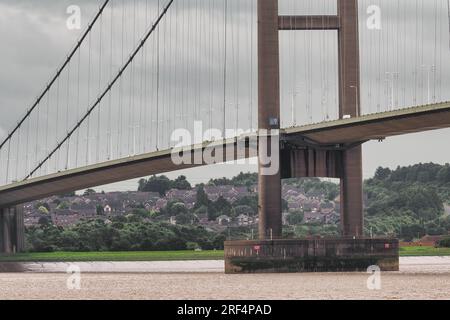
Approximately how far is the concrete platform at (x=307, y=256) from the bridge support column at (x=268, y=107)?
1521 mm

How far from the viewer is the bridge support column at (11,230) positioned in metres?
124

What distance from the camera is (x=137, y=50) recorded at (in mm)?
99000

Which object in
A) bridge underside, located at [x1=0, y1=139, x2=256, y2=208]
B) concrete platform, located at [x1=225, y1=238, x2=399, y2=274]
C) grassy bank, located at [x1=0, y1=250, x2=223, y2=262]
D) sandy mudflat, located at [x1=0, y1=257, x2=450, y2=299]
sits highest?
bridge underside, located at [x1=0, y1=139, x2=256, y2=208]

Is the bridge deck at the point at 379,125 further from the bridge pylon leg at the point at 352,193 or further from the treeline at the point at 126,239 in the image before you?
the treeline at the point at 126,239

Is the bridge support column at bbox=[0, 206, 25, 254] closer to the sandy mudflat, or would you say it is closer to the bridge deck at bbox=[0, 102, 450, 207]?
the bridge deck at bbox=[0, 102, 450, 207]

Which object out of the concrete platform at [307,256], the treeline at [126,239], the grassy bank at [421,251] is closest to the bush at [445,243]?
the grassy bank at [421,251]

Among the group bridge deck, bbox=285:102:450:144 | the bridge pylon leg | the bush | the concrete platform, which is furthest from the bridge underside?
the bush

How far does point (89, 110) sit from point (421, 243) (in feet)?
219

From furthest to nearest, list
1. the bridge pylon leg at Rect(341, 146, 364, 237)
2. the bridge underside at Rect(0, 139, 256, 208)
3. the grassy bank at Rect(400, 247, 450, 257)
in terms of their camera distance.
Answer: the grassy bank at Rect(400, 247, 450, 257) < the bridge underside at Rect(0, 139, 256, 208) < the bridge pylon leg at Rect(341, 146, 364, 237)

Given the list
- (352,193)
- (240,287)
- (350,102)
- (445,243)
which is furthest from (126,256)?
(240,287)

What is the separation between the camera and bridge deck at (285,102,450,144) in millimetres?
72500

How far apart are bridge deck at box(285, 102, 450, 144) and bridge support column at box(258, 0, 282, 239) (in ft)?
4.95

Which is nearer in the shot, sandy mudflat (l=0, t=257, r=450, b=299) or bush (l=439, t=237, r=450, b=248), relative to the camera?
sandy mudflat (l=0, t=257, r=450, b=299)
